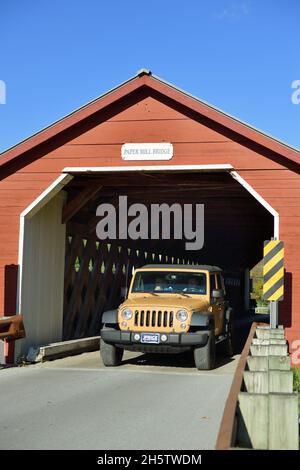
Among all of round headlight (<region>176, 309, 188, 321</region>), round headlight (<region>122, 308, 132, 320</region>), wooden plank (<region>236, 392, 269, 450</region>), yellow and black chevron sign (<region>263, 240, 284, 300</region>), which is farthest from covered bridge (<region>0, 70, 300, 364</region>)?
wooden plank (<region>236, 392, 269, 450</region>)

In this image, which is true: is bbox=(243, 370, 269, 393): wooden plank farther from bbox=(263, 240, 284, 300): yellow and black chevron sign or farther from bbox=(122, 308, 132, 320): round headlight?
bbox=(263, 240, 284, 300): yellow and black chevron sign

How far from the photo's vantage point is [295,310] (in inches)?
387

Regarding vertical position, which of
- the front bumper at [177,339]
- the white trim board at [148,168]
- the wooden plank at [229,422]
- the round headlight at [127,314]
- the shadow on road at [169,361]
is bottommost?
the shadow on road at [169,361]

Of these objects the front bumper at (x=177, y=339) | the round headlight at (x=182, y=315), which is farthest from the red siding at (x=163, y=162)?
the round headlight at (x=182, y=315)

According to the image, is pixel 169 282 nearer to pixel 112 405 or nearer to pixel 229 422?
pixel 112 405

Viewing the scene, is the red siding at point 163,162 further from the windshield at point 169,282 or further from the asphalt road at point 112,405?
the asphalt road at point 112,405

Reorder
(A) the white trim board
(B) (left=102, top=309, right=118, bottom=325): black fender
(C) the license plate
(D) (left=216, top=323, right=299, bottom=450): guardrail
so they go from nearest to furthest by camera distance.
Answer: (D) (left=216, top=323, right=299, bottom=450): guardrail → (C) the license plate → (B) (left=102, top=309, right=118, bottom=325): black fender → (A) the white trim board

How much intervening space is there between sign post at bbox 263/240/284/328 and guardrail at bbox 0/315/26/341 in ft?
14.4

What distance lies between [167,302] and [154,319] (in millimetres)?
393

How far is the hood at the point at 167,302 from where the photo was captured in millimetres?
9141

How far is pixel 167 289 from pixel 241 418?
260 inches

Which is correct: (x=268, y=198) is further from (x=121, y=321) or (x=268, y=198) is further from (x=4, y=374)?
(x=4, y=374)

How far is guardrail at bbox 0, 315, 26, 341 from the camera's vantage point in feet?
32.0
